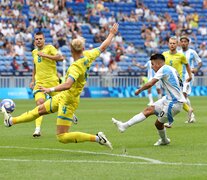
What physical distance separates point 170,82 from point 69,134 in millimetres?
2503

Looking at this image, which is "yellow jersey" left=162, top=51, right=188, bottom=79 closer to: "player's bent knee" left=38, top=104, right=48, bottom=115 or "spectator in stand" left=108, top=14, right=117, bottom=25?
"player's bent knee" left=38, top=104, right=48, bottom=115

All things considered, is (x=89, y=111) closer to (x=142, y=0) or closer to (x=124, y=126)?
(x=124, y=126)

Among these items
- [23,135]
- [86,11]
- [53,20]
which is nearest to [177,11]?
[86,11]

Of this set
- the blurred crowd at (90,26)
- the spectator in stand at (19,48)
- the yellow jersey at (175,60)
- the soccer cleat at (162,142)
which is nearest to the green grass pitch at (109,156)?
the soccer cleat at (162,142)

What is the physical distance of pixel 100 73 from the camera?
45.6 metres

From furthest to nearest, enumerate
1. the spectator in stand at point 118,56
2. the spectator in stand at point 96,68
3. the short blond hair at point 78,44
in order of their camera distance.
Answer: the spectator in stand at point 118,56
the spectator in stand at point 96,68
the short blond hair at point 78,44

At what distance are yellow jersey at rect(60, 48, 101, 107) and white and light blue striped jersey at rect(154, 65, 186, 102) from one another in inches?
64.9

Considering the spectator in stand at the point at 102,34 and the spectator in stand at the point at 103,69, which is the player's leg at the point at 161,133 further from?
the spectator in stand at the point at 102,34

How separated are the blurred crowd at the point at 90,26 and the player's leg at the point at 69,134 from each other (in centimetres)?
2834

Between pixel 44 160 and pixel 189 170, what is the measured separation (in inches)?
103

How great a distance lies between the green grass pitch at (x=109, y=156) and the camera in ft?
37.3

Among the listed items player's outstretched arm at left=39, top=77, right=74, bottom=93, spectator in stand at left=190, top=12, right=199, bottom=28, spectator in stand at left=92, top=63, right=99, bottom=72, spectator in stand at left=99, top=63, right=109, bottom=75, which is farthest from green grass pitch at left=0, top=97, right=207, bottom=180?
spectator in stand at left=190, top=12, right=199, bottom=28

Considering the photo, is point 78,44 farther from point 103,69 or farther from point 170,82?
point 103,69

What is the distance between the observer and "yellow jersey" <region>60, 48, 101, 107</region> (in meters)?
14.0
